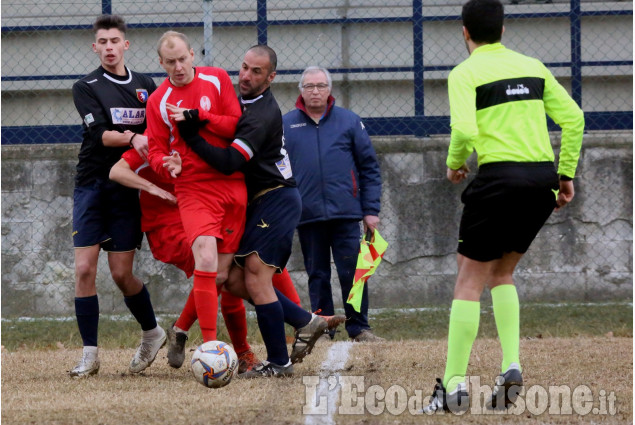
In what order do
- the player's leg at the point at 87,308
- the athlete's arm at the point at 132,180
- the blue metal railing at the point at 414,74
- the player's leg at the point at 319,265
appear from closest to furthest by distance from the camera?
1. the athlete's arm at the point at 132,180
2. the player's leg at the point at 87,308
3. the player's leg at the point at 319,265
4. the blue metal railing at the point at 414,74

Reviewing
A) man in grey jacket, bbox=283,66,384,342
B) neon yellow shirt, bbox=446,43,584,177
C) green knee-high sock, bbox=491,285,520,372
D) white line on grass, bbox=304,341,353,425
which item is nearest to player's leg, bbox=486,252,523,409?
green knee-high sock, bbox=491,285,520,372

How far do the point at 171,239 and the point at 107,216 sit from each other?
1.48 feet

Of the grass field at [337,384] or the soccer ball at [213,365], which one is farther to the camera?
the soccer ball at [213,365]

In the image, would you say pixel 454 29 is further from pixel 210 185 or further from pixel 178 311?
pixel 210 185

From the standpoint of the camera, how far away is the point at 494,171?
4.56 meters

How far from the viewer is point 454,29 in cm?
1064

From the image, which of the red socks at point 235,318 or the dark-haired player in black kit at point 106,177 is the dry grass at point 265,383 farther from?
the dark-haired player in black kit at point 106,177

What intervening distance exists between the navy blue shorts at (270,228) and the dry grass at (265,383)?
0.72 metres

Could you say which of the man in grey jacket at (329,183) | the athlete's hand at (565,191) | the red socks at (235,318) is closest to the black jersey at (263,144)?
the red socks at (235,318)

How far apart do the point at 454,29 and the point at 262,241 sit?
19.0 ft

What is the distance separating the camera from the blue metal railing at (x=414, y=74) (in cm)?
1039

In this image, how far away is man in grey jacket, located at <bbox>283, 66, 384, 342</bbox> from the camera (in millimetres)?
7988

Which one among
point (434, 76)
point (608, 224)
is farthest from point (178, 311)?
point (608, 224)

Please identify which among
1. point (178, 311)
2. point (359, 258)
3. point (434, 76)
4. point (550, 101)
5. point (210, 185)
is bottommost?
point (178, 311)
